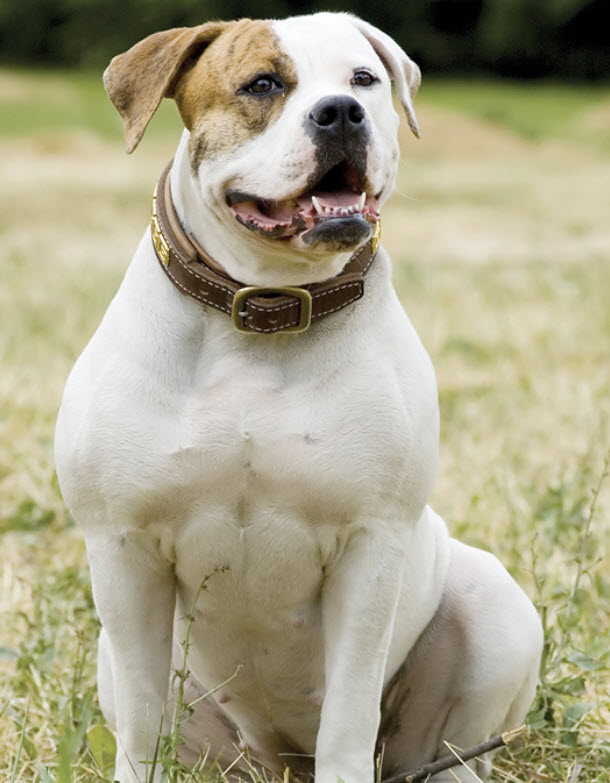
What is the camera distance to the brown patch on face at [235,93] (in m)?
2.38

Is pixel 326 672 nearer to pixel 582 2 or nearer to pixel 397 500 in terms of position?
pixel 397 500

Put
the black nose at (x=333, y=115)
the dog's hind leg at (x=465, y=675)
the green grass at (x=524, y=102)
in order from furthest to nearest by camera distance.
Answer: the green grass at (x=524, y=102), the dog's hind leg at (x=465, y=675), the black nose at (x=333, y=115)

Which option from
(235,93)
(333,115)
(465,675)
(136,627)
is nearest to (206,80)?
(235,93)

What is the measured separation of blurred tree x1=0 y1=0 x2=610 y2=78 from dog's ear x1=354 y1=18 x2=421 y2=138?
3339 centimetres

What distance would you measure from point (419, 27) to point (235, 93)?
119ft

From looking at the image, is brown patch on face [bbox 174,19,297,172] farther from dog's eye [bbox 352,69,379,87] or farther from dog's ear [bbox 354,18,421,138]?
dog's ear [bbox 354,18,421,138]

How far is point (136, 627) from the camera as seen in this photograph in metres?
2.48

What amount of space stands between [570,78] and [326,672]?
1368 inches

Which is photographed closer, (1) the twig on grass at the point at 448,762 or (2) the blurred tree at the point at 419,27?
(1) the twig on grass at the point at 448,762

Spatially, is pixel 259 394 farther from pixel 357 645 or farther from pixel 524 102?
pixel 524 102

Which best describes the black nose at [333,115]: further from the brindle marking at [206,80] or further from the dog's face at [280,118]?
the brindle marking at [206,80]

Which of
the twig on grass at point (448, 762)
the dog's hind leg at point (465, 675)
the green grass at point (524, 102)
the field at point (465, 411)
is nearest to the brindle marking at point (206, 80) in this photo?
the field at point (465, 411)

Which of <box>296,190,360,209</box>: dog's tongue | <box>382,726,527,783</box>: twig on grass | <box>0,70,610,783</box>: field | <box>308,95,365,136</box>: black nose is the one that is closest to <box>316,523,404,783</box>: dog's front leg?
<box>382,726,527,783</box>: twig on grass

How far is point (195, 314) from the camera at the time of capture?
2438 mm
